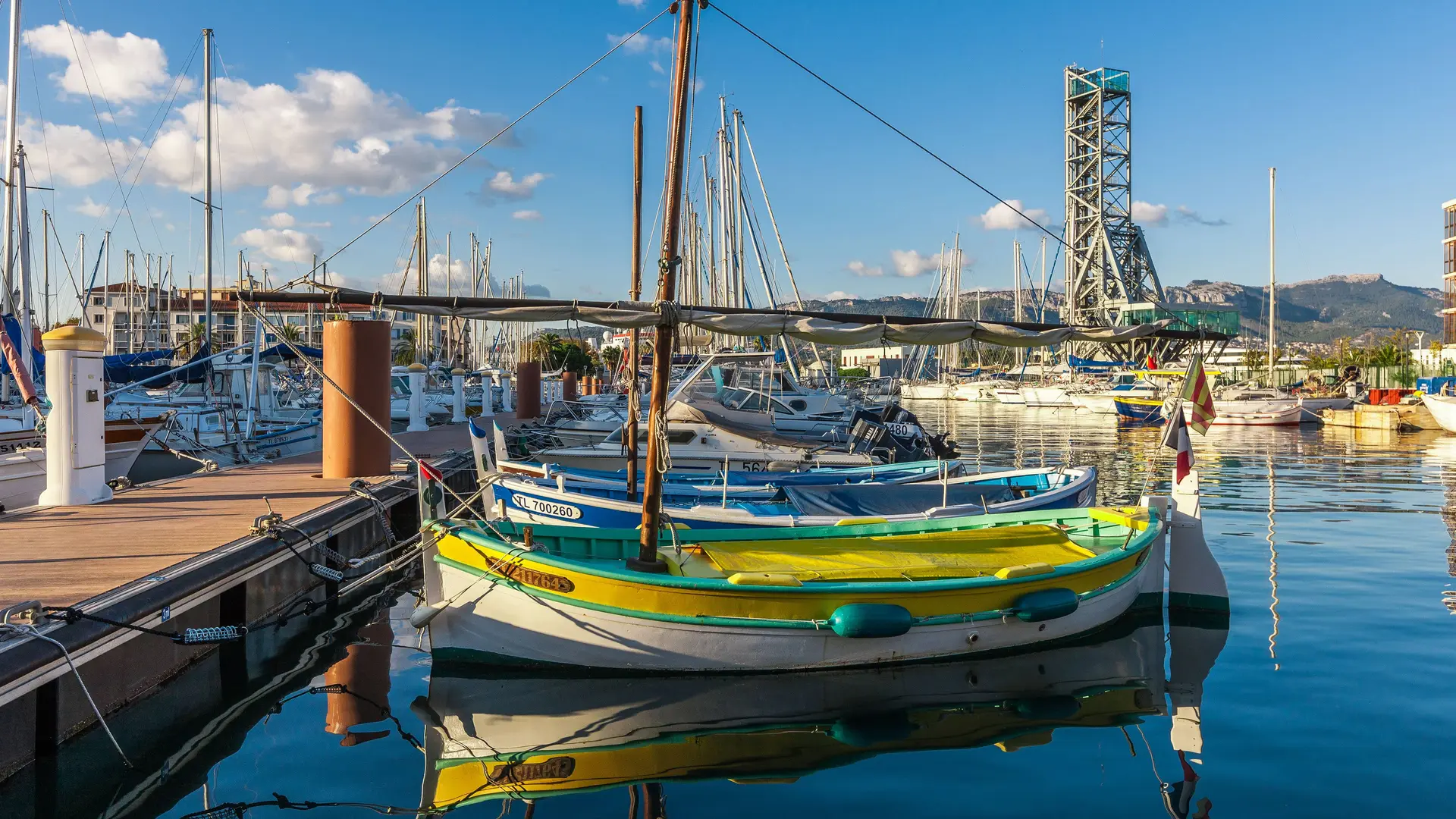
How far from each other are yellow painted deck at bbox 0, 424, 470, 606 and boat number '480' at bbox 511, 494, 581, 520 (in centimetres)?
260

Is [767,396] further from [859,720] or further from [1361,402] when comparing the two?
[1361,402]

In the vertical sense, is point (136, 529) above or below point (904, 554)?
above

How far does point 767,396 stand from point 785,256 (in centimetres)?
1223

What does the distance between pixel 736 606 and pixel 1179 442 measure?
604 centimetres

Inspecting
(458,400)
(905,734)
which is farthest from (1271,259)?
(905,734)

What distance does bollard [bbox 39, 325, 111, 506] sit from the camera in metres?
10.9

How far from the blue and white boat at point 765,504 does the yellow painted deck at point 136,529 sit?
274 centimetres

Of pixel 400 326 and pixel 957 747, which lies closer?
pixel 957 747

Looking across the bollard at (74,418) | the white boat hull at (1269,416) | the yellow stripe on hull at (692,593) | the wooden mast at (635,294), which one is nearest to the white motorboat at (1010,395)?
the white boat hull at (1269,416)

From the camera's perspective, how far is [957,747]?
280 inches

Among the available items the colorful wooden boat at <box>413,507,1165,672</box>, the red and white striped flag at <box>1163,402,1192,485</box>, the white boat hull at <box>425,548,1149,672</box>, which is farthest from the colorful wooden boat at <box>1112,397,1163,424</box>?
the white boat hull at <box>425,548,1149,672</box>

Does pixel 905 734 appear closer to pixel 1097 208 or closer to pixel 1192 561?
pixel 1192 561

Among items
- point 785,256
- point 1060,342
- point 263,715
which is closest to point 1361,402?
point 785,256

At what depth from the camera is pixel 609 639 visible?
8.09m
